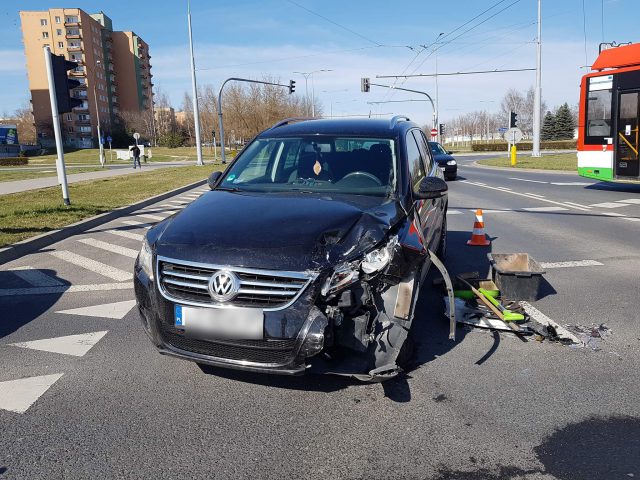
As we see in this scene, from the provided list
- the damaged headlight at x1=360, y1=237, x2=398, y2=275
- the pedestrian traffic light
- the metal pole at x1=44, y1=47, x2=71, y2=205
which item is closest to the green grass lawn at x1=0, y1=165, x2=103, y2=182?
the metal pole at x1=44, y1=47, x2=71, y2=205

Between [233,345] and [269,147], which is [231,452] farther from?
[269,147]

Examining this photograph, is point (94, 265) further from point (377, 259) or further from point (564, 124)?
point (564, 124)

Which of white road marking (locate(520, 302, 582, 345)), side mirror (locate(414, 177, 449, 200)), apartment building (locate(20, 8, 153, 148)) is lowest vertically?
white road marking (locate(520, 302, 582, 345))

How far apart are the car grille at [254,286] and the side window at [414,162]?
6.07ft

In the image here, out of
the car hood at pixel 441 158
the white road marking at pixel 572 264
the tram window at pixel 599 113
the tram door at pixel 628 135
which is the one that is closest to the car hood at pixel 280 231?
the white road marking at pixel 572 264

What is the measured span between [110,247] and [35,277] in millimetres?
2059

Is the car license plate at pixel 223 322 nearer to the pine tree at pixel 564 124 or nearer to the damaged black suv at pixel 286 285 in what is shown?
the damaged black suv at pixel 286 285

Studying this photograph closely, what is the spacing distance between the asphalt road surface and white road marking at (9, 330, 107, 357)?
17 millimetres

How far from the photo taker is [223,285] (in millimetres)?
3051

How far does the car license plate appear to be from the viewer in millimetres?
3029

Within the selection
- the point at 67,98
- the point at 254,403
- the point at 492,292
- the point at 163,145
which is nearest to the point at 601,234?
the point at 492,292

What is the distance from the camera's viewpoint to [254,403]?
11.0 feet

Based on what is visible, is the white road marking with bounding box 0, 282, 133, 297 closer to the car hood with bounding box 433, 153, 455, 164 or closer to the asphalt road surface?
the asphalt road surface

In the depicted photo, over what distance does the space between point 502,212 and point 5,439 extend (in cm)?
1150
